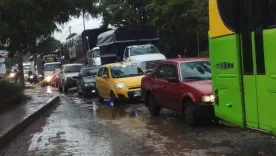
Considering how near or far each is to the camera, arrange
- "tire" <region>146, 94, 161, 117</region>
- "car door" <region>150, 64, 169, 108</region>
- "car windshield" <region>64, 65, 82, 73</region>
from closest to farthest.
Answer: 1. "car door" <region>150, 64, 169, 108</region>
2. "tire" <region>146, 94, 161, 117</region>
3. "car windshield" <region>64, 65, 82, 73</region>

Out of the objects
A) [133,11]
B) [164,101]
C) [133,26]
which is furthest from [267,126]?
[133,11]

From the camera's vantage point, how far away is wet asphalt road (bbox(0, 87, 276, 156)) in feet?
27.8

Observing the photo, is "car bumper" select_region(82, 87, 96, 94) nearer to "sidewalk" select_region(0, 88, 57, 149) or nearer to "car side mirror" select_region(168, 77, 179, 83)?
"sidewalk" select_region(0, 88, 57, 149)

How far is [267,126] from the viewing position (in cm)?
652

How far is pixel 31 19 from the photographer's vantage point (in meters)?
15.4

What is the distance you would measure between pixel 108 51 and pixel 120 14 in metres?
17.1

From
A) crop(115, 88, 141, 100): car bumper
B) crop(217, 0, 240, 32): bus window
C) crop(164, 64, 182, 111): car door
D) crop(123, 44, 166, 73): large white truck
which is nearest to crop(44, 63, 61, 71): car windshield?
crop(123, 44, 166, 73): large white truck

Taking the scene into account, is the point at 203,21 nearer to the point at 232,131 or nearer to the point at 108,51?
the point at 108,51

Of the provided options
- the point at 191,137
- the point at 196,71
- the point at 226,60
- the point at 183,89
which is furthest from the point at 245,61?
the point at 196,71

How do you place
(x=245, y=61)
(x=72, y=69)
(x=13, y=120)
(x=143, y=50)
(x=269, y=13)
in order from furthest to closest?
(x=72, y=69) → (x=143, y=50) → (x=13, y=120) → (x=245, y=61) → (x=269, y=13)

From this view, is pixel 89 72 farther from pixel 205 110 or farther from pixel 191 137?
pixel 191 137

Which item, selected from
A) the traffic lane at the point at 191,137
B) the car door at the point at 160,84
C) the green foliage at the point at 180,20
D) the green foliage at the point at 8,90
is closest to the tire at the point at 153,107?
the traffic lane at the point at 191,137

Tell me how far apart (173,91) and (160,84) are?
1.02 m

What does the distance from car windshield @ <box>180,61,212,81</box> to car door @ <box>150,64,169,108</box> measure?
30.2 inches
